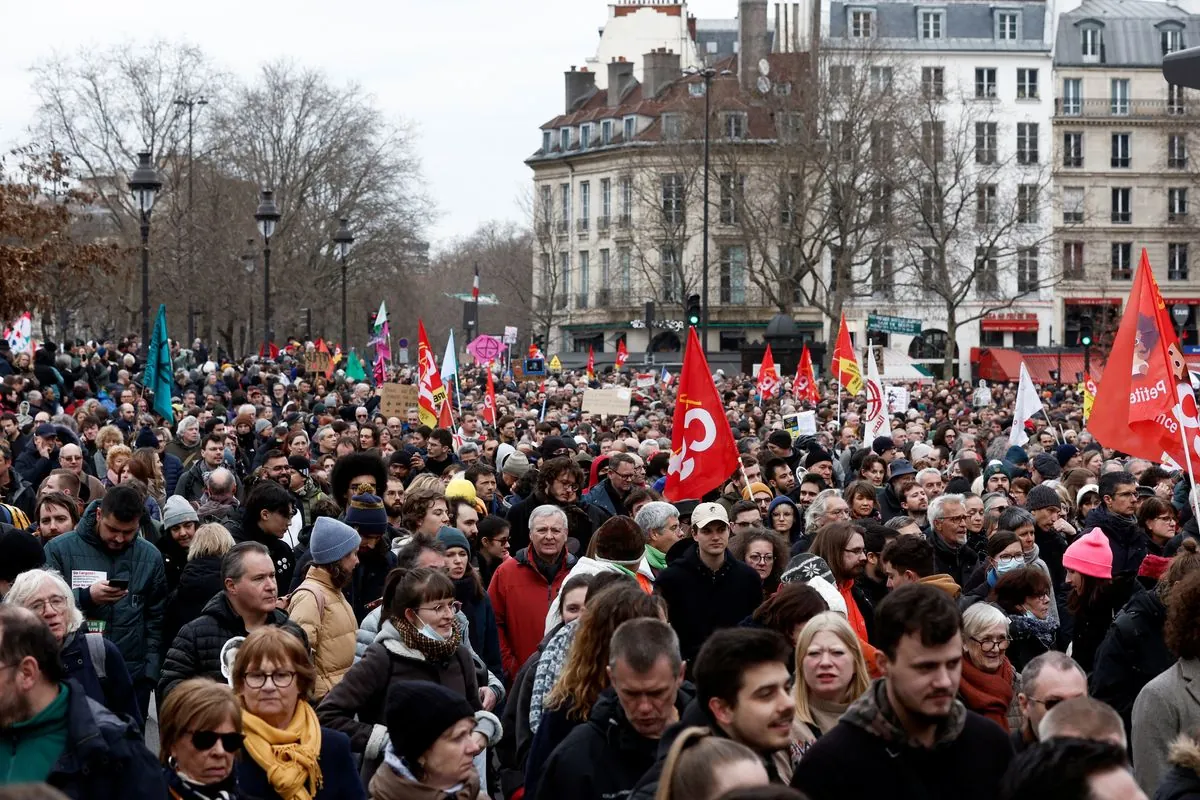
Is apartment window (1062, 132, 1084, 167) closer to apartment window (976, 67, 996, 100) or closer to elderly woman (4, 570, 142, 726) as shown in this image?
apartment window (976, 67, 996, 100)

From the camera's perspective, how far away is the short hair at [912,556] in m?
8.24

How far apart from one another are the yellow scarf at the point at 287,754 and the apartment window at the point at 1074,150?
75.6m

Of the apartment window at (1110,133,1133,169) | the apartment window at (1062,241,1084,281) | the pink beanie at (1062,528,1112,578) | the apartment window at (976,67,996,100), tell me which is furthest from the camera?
the apartment window at (1110,133,1133,169)

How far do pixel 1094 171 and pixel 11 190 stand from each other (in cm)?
5634

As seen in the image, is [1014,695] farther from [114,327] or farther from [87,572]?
[114,327]

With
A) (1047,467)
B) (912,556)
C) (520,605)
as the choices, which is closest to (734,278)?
(1047,467)

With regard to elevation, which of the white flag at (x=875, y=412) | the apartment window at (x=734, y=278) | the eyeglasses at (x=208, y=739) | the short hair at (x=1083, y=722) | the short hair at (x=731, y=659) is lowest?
the eyeglasses at (x=208, y=739)

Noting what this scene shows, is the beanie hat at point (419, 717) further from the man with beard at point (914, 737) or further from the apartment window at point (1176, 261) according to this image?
the apartment window at point (1176, 261)

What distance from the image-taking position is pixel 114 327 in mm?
79938

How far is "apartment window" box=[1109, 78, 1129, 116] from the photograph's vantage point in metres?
78.1

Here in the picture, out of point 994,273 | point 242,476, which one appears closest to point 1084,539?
point 242,476

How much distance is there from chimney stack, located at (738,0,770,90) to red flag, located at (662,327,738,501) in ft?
204

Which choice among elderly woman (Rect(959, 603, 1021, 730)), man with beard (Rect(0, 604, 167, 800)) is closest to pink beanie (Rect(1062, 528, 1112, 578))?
elderly woman (Rect(959, 603, 1021, 730))

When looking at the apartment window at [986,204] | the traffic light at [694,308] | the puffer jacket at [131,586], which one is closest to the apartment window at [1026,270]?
the apartment window at [986,204]
